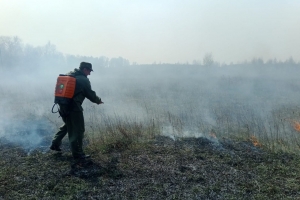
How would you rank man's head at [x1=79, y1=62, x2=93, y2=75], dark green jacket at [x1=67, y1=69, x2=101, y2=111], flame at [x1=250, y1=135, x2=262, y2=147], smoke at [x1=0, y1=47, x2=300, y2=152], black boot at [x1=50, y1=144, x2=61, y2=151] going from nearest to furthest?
1. dark green jacket at [x1=67, y1=69, x2=101, y2=111]
2. man's head at [x1=79, y1=62, x2=93, y2=75]
3. black boot at [x1=50, y1=144, x2=61, y2=151]
4. flame at [x1=250, y1=135, x2=262, y2=147]
5. smoke at [x1=0, y1=47, x2=300, y2=152]

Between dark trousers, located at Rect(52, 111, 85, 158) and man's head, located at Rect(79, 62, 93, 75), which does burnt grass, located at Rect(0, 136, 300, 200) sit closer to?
dark trousers, located at Rect(52, 111, 85, 158)

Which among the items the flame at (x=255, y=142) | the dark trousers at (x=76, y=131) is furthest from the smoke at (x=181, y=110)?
the dark trousers at (x=76, y=131)

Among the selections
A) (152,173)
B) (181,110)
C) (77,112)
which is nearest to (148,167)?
(152,173)

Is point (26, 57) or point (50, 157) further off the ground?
point (26, 57)

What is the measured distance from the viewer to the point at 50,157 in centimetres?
559

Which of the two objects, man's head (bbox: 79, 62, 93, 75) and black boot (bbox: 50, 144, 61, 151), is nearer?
man's head (bbox: 79, 62, 93, 75)

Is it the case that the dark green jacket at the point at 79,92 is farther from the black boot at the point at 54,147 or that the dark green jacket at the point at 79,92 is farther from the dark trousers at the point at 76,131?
the black boot at the point at 54,147

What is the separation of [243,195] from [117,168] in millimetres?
2320

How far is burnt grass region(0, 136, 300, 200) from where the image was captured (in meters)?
4.18

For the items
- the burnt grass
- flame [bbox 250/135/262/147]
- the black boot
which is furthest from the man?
flame [bbox 250/135/262/147]

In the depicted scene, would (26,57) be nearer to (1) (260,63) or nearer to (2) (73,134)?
(1) (260,63)

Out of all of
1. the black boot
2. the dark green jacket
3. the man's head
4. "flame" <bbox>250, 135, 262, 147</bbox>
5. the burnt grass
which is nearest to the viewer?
the burnt grass

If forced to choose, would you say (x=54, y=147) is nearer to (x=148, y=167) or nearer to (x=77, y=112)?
(x=77, y=112)

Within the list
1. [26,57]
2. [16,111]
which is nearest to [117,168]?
[16,111]
